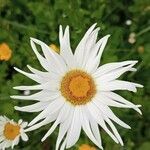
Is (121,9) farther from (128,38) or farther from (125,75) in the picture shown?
(125,75)

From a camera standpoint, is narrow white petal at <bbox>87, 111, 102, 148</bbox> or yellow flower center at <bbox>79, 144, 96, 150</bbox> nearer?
narrow white petal at <bbox>87, 111, 102, 148</bbox>

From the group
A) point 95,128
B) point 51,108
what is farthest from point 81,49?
point 95,128

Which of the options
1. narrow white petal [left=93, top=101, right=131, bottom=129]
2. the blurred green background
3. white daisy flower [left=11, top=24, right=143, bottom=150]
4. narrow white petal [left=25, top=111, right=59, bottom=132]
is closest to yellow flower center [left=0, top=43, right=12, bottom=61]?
the blurred green background

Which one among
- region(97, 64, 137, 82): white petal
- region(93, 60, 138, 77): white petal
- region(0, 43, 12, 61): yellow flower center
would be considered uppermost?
region(0, 43, 12, 61): yellow flower center

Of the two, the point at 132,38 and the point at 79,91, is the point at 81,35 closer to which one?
the point at 132,38

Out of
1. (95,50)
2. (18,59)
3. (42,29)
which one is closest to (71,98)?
(95,50)

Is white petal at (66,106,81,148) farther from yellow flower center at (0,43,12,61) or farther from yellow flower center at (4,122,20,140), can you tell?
yellow flower center at (0,43,12,61)
